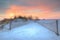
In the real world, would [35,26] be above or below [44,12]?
below

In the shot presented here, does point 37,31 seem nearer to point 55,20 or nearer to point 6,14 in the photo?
point 55,20

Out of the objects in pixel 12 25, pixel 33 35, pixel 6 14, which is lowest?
pixel 33 35

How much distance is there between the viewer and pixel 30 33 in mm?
1725

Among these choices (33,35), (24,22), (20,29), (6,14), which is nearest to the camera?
(33,35)

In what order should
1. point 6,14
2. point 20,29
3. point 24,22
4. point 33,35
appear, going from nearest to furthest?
point 33,35 < point 20,29 < point 24,22 < point 6,14

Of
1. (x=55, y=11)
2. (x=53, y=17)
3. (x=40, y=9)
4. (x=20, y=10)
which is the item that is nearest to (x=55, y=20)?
(x=53, y=17)

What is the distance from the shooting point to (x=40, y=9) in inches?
85.7

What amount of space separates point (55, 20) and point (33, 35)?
1.73 ft

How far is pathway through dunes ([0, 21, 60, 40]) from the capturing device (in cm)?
162

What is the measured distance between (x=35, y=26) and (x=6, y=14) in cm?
60

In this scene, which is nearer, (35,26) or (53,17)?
(35,26)

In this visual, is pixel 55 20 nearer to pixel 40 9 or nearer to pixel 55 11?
pixel 55 11

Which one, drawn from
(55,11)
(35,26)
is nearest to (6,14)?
(35,26)

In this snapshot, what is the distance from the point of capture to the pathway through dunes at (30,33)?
1.62m
